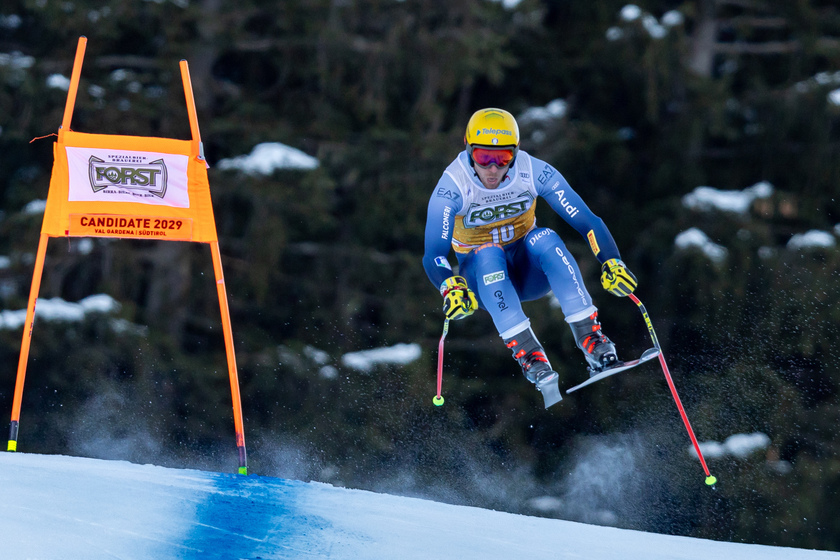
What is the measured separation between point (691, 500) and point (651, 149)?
5310mm

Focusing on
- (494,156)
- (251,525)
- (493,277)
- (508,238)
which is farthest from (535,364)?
(251,525)

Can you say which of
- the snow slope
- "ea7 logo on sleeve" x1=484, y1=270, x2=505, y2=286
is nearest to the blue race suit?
"ea7 logo on sleeve" x1=484, y1=270, x2=505, y2=286

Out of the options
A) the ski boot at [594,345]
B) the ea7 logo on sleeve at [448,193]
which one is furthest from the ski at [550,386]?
the ea7 logo on sleeve at [448,193]

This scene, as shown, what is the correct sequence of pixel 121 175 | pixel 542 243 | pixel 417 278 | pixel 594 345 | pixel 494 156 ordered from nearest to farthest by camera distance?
1. pixel 494 156
2. pixel 594 345
3. pixel 542 243
4. pixel 121 175
5. pixel 417 278

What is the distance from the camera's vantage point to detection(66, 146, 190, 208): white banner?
7246mm

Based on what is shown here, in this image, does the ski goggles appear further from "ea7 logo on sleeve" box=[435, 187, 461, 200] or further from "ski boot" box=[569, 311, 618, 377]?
"ski boot" box=[569, 311, 618, 377]

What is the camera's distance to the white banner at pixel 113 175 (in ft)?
23.8

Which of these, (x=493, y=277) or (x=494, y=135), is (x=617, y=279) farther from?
(x=494, y=135)

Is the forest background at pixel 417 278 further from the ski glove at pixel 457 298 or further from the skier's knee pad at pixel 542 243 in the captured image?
the ski glove at pixel 457 298

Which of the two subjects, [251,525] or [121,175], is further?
[121,175]

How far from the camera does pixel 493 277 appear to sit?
6945 millimetres

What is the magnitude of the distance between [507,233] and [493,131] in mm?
764

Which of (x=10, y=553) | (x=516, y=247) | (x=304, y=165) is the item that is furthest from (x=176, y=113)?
(x=10, y=553)

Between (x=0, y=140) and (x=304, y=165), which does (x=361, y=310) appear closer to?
(x=304, y=165)
